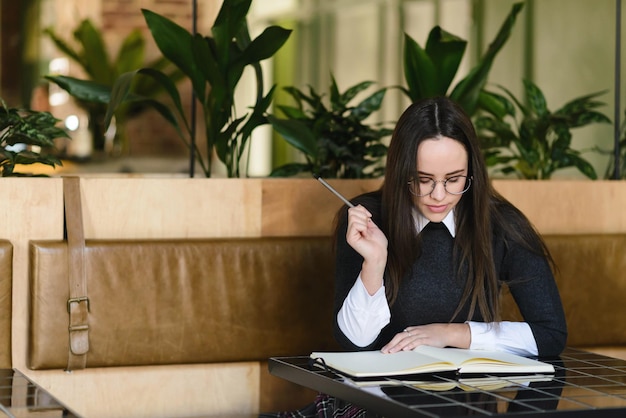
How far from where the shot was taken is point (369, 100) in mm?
2799

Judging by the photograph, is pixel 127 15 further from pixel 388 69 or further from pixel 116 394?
pixel 116 394

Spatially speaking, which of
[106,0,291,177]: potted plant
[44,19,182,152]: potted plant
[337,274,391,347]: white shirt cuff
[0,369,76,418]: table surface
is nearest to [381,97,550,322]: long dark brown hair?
[337,274,391,347]: white shirt cuff

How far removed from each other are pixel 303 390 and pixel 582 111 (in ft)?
3.88

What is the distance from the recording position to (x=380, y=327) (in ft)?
6.61

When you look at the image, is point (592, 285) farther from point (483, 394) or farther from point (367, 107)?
point (483, 394)

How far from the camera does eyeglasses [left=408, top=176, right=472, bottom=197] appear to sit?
80.0 inches

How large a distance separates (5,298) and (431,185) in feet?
3.18

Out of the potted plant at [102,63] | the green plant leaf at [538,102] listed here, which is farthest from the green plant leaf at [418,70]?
the potted plant at [102,63]

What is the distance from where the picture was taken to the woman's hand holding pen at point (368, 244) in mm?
1913

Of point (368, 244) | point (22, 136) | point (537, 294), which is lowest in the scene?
point (537, 294)

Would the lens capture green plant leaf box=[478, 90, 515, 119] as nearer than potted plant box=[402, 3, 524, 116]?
No

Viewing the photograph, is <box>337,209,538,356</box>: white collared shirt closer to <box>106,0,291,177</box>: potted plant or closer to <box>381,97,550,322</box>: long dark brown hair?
<box>381,97,550,322</box>: long dark brown hair

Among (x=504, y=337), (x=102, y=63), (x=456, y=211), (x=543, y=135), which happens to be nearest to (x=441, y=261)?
(x=456, y=211)

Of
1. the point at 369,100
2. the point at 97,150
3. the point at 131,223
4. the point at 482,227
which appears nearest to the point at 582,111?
the point at 369,100
